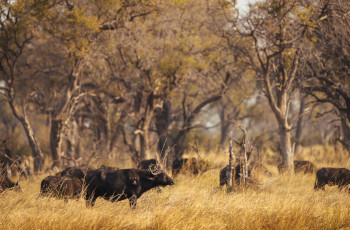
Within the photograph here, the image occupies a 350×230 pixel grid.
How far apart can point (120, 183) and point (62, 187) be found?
54.5 inches

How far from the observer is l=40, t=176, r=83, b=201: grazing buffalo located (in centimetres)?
762

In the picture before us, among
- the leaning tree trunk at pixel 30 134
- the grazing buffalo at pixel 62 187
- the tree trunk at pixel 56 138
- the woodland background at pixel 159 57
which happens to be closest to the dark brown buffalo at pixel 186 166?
the woodland background at pixel 159 57

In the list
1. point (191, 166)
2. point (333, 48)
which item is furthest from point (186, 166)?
point (333, 48)

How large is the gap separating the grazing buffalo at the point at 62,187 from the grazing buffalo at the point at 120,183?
0.48m

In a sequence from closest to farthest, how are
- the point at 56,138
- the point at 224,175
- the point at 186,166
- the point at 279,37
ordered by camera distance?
the point at 224,175, the point at 186,166, the point at 279,37, the point at 56,138

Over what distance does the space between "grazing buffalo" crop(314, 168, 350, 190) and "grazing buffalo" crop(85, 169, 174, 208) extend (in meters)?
4.51

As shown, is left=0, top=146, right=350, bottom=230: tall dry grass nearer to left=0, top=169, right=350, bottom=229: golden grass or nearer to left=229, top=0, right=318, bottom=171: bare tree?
left=0, top=169, right=350, bottom=229: golden grass

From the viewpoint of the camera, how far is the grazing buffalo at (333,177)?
370 inches

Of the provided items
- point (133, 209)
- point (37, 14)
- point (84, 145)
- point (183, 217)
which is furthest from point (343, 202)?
point (84, 145)

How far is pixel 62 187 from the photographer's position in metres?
7.79

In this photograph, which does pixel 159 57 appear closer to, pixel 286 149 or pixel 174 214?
pixel 286 149

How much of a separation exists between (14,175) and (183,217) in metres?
8.85

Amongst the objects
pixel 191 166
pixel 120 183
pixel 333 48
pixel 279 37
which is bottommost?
pixel 191 166

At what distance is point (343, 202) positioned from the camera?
793 cm
